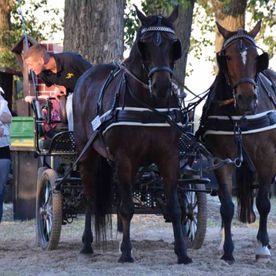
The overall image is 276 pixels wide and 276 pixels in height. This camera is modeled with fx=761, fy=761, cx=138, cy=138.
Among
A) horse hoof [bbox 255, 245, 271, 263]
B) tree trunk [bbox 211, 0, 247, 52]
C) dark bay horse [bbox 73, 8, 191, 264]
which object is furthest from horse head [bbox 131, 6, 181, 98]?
tree trunk [bbox 211, 0, 247, 52]

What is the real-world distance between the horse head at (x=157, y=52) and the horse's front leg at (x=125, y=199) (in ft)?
2.62

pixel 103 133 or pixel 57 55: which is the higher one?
pixel 57 55

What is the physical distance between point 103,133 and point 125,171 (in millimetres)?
495

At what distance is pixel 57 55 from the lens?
8.77 m

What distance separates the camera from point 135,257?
23.7 feet

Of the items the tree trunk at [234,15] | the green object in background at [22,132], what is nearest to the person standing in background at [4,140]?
the green object in background at [22,132]

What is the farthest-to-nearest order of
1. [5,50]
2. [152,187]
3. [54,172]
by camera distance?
[5,50], [54,172], [152,187]

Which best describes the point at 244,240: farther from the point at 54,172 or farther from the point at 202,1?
the point at 202,1

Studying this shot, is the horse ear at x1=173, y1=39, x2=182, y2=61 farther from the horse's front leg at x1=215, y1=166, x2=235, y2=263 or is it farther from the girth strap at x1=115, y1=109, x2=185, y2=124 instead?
the horse's front leg at x1=215, y1=166, x2=235, y2=263

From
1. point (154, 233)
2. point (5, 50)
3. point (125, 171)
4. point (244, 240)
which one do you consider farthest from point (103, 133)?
point (5, 50)

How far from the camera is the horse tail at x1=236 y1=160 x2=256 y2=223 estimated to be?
26.1 ft

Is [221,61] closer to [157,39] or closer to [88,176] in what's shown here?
[157,39]

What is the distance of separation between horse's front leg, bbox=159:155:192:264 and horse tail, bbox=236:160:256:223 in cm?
123

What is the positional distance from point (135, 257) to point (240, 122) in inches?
64.1
